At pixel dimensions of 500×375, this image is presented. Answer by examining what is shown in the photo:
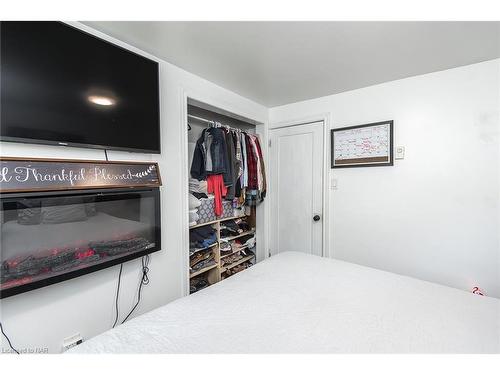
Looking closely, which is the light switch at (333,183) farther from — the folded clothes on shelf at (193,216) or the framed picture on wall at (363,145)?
the folded clothes on shelf at (193,216)

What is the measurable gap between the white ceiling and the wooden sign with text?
819 mm

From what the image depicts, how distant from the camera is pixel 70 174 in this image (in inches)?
47.3

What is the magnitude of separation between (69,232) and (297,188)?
7.03ft

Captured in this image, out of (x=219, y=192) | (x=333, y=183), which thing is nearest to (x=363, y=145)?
(x=333, y=183)

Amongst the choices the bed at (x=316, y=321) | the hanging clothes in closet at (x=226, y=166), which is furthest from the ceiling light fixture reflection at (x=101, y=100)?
the bed at (x=316, y=321)

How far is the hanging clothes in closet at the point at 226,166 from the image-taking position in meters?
2.17

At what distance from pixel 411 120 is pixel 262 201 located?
174 cm

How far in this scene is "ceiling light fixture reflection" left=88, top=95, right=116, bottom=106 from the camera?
1.28m

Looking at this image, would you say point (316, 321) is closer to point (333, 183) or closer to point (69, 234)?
point (69, 234)

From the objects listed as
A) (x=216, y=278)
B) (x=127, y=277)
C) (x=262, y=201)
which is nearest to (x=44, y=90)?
(x=127, y=277)

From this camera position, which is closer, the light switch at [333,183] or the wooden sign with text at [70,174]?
the wooden sign with text at [70,174]

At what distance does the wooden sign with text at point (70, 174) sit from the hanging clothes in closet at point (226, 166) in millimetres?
647
